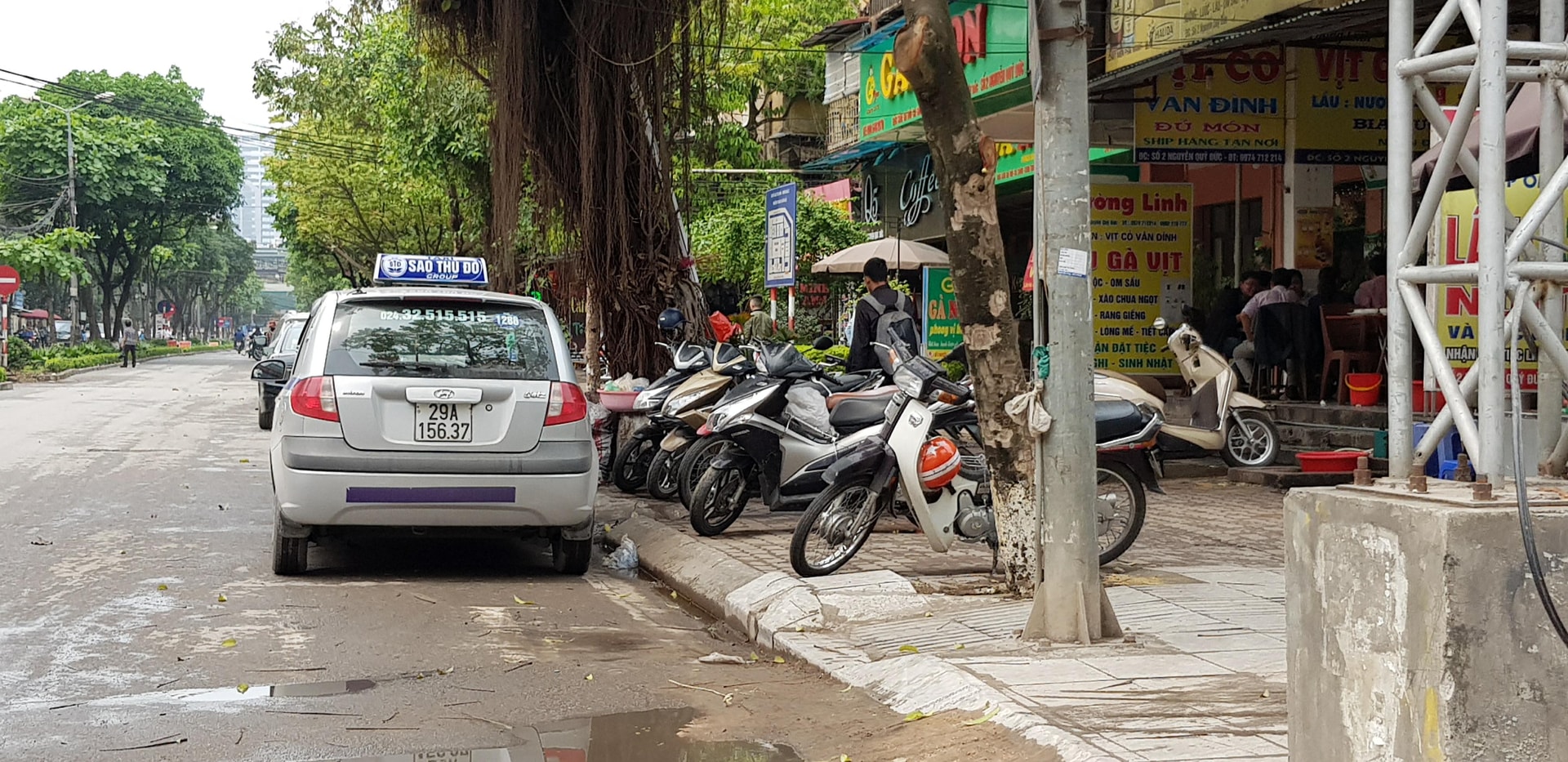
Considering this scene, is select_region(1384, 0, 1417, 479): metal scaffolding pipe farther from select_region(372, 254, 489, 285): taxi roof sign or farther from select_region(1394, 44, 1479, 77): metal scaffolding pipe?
select_region(372, 254, 489, 285): taxi roof sign

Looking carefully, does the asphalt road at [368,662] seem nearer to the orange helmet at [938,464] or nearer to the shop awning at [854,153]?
the orange helmet at [938,464]

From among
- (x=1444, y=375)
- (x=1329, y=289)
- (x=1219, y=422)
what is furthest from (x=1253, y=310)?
(x=1444, y=375)

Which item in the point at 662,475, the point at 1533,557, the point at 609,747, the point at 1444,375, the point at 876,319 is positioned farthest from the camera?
the point at 662,475

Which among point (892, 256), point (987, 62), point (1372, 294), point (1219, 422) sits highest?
point (987, 62)

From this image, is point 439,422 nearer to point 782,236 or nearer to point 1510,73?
point 1510,73

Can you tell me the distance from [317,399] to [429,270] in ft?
21.9

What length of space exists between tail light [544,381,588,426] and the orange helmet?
A: 186cm

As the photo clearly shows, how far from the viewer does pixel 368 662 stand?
20.2 feet

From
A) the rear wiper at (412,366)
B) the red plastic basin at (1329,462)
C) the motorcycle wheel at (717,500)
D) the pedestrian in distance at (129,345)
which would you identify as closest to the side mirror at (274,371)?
the rear wiper at (412,366)

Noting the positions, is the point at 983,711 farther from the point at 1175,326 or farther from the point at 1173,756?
the point at 1175,326

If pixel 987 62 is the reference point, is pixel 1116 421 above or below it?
below

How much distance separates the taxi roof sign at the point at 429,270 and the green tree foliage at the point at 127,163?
43.5 m

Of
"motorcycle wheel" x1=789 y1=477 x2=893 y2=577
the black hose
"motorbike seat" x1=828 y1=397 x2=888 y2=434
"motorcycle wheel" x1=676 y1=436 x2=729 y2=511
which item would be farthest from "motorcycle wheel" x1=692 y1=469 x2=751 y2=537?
the black hose

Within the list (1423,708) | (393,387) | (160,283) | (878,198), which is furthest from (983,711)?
(160,283)
